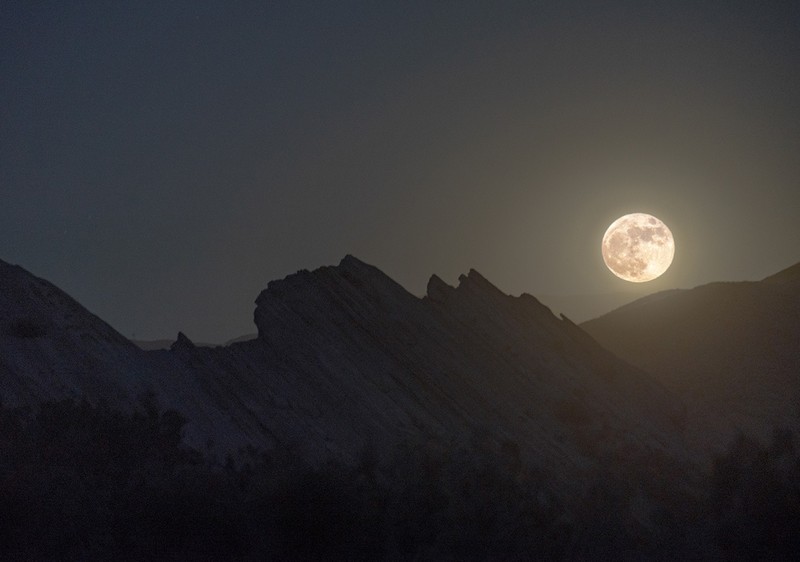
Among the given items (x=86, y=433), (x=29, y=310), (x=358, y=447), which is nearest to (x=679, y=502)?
(x=358, y=447)

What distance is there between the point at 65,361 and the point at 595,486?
2607 centimetres

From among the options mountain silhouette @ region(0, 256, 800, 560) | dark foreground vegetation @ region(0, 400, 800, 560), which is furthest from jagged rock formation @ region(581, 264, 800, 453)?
dark foreground vegetation @ region(0, 400, 800, 560)

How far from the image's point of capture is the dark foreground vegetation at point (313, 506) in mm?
38906

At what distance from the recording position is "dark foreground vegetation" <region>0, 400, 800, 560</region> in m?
38.9

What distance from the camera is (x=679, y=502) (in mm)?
47125

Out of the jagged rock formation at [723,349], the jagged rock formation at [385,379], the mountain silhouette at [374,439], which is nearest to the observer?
the mountain silhouette at [374,439]

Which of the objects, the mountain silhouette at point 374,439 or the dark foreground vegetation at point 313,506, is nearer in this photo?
the dark foreground vegetation at point 313,506

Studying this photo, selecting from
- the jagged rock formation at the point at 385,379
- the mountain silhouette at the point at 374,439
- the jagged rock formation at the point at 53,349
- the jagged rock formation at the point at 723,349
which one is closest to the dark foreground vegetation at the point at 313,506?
the mountain silhouette at the point at 374,439

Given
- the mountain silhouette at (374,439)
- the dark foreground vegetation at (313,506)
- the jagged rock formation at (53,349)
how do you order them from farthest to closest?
the jagged rock formation at (53,349) → the mountain silhouette at (374,439) → the dark foreground vegetation at (313,506)

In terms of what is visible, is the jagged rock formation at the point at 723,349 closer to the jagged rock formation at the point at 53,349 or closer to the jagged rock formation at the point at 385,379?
the jagged rock formation at the point at 385,379

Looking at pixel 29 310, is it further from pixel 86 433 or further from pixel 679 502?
pixel 679 502

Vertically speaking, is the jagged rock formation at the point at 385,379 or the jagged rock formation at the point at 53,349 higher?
the jagged rock formation at the point at 53,349

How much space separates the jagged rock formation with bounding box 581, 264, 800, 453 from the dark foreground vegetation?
15.0m

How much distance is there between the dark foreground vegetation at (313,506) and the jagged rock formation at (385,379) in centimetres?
236
